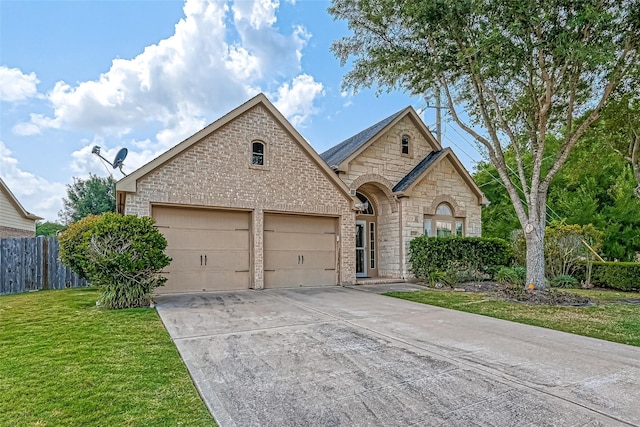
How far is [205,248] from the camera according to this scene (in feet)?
36.5

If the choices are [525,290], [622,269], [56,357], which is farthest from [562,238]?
[56,357]

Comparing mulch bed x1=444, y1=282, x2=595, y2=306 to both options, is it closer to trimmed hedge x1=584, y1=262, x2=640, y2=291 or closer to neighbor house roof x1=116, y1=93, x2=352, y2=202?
trimmed hedge x1=584, y1=262, x2=640, y2=291

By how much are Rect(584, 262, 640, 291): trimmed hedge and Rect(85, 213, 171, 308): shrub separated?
49.2 ft

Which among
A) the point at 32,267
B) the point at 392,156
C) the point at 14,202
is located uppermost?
the point at 392,156

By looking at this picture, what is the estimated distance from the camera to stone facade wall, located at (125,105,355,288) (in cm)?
1058

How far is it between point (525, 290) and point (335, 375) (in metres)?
8.00

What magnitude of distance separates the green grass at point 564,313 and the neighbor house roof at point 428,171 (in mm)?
5113

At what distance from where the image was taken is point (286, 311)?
313 inches

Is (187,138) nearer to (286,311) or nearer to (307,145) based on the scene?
(307,145)

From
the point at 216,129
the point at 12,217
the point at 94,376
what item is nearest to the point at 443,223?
the point at 216,129

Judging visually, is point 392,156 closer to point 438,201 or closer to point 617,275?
point 438,201

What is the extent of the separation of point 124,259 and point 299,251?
5920mm

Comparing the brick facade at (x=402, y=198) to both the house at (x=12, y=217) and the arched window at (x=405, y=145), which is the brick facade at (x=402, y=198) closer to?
the arched window at (x=405, y=145)

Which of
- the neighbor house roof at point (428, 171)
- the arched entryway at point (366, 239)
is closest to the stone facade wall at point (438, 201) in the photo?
the neighbor house roof at point (428, 171)
